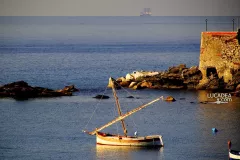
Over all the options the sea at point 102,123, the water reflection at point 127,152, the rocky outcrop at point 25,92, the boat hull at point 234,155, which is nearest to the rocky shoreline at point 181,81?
the sea at point 102,123

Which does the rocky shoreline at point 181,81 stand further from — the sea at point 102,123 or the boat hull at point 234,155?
the boat hull at point 234,155

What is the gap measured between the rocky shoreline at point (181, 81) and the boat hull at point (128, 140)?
3031 centimetres

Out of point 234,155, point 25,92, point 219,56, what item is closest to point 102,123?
point 25,92

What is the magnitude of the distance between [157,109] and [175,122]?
26.6ft

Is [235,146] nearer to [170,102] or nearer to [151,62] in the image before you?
[170,102]

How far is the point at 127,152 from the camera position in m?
77.9

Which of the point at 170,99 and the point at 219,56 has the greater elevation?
the point at 219,56

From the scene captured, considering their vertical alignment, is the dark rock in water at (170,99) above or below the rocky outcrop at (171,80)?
below

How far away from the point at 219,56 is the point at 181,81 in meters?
5.29

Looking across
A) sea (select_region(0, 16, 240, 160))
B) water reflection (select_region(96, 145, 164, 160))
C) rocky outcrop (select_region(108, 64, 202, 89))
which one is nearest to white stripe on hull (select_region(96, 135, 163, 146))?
water reflection (select_region(96, 145, 164, 160))

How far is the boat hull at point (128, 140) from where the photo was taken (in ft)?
259

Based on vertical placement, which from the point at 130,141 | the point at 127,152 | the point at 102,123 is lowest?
the point at 127,152

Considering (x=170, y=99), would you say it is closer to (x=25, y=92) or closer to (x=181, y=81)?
(x=181, y=81)

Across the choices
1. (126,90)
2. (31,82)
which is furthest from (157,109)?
(31,82)
